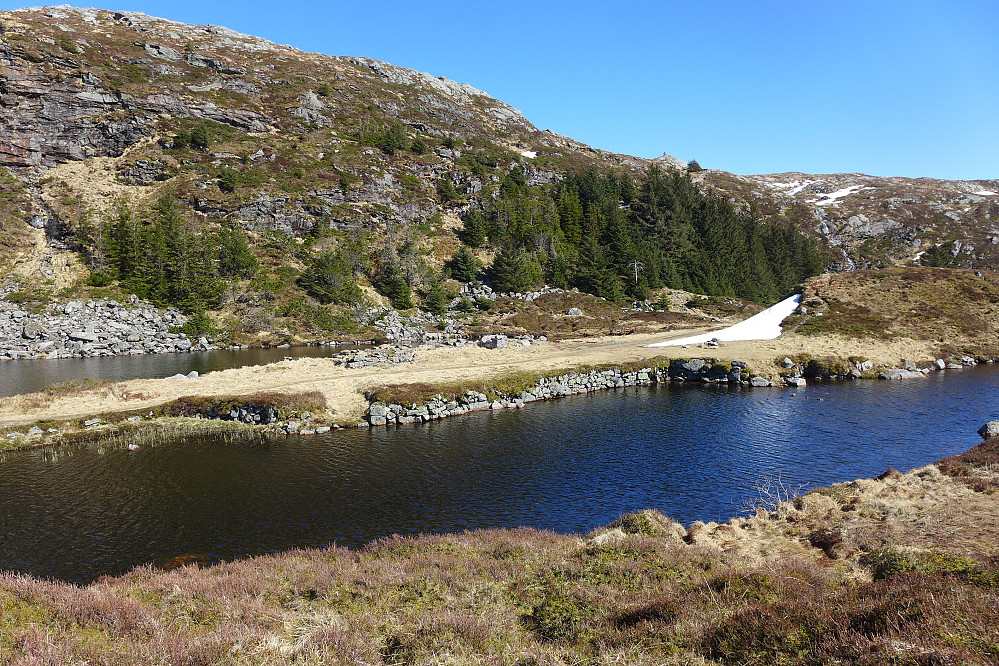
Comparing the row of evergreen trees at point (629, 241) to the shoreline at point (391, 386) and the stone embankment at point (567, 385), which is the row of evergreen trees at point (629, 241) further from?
the stone embankment at point (567, 385)

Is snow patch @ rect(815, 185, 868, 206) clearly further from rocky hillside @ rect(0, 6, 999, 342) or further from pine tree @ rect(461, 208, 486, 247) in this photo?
pine tree @ rect(461, 208, 486, 247)

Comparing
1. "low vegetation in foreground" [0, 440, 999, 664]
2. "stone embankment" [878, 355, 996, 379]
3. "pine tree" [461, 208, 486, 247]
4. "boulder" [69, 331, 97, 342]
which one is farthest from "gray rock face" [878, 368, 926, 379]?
"boulder" [69, 331, 97, 342]

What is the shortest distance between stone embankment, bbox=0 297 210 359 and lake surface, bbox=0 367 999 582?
51953mm

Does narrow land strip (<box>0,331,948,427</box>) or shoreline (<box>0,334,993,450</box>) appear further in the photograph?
narrow land strip (<box>0,331,948,427</box>)

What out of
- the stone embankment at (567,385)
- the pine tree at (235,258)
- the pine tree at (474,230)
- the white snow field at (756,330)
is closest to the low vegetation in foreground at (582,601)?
the stone embankment at (567,385)

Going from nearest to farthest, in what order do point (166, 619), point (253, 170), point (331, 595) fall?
point (166, 619)
point (331, 595)
point (253, 170)

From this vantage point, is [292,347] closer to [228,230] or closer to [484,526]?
[228,230]

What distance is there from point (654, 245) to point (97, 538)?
119 metres

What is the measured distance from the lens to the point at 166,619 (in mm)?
10547

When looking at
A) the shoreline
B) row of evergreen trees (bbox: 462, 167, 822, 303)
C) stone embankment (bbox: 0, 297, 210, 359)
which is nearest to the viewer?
the shoreline

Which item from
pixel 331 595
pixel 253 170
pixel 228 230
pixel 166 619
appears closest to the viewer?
pixel 166 619

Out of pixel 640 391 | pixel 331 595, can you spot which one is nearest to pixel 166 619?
pixel 331 595

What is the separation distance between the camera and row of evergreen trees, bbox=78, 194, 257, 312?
8706 cm

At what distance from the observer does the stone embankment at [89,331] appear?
70438 millimetres
